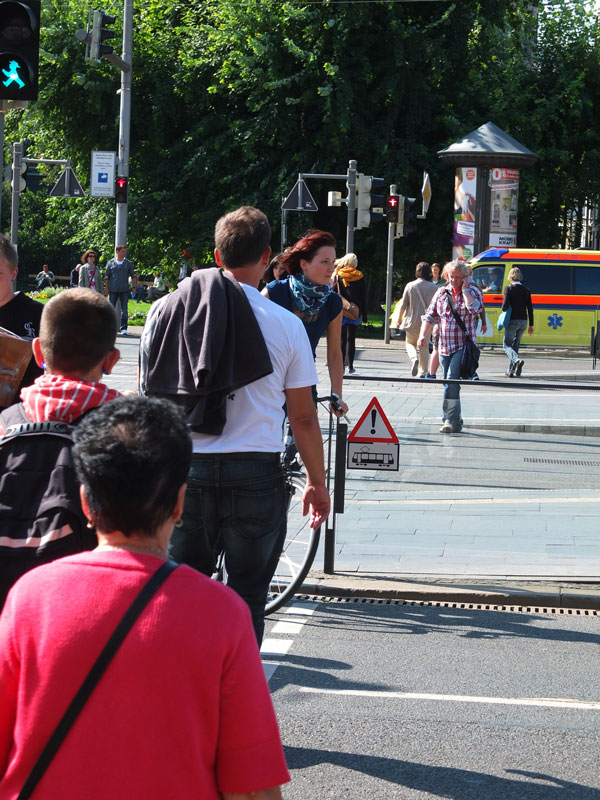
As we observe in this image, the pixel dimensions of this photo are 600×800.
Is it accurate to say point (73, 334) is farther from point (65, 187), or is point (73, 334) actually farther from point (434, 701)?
point (65, 187)

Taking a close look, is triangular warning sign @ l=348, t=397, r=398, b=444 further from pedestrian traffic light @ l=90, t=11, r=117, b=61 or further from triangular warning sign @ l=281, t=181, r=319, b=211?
triangular warning sign @ l=281, t=181, r=319, b=211

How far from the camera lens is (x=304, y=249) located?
594 centimetres

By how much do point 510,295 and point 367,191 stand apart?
3152mm

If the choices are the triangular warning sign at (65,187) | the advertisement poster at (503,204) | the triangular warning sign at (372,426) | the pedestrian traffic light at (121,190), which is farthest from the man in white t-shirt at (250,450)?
the advertisement poster at (503,204)

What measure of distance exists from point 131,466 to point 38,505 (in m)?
0.77

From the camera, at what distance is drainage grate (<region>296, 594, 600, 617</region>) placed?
634 centimetres

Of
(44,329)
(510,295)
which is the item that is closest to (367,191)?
(510,295)

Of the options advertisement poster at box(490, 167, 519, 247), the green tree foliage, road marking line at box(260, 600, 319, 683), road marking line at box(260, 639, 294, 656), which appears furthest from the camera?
the green tree foliage

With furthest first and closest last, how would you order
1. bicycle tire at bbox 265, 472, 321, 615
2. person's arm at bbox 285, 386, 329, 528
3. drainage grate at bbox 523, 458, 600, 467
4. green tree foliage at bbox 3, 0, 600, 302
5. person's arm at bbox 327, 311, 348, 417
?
green tree foliage at bbox 3, 0, 600, 302, drainage grate at bbox 523, 458, 600, 467, person's arm at bbox 327, 311, 348, 417, bicycle tire at bbox 265, 472, 321, 615, person's arm at bbox 285, 386, 329, 528

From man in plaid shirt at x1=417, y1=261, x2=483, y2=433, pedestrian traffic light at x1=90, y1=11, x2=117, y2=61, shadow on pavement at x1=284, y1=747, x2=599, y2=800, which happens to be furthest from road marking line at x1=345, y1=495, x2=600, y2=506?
pedestrian traffic light at x1=90, y1=11, x2=117, y2=61

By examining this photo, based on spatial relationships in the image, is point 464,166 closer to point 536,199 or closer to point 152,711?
point 536,199

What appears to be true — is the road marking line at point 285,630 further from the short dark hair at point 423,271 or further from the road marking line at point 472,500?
the short dark hair at point 423,271

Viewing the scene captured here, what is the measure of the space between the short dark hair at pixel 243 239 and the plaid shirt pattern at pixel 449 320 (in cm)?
856

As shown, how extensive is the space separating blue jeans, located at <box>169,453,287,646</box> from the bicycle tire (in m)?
1.79
